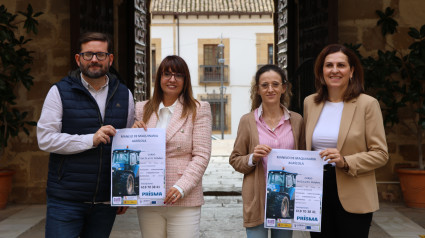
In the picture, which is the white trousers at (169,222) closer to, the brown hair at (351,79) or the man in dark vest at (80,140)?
the man in dark vest at (80,140)

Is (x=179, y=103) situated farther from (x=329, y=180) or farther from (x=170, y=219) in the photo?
(x=329, y=180)

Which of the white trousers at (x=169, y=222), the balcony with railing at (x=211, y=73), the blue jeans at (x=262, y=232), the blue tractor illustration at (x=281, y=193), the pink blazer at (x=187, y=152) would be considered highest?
the balcony with railing at (x=211, y=73)

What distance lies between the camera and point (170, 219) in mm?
2420

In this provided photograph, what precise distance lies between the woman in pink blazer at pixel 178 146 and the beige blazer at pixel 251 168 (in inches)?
7.2

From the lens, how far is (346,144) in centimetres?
233

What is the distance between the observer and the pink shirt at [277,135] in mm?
2469

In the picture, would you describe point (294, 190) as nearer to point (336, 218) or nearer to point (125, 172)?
point (336, 218)

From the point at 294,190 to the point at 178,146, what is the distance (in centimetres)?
62

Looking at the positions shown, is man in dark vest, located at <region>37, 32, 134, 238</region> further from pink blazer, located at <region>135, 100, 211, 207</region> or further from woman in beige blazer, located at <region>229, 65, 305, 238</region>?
woman in beige blazer, located at <region>229, 65, 305, 238</region>

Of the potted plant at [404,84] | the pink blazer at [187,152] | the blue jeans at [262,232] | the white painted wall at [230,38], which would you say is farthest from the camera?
the white painted wall at [230,38]

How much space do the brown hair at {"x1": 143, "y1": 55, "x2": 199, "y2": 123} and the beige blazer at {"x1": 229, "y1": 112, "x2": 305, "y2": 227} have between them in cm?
30

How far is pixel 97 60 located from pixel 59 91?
0.24 m

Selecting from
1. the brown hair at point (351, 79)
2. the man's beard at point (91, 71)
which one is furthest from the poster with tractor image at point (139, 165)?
the brown hair at point (351, 79)

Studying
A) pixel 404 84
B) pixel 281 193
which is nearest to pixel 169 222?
pixel 281 193
